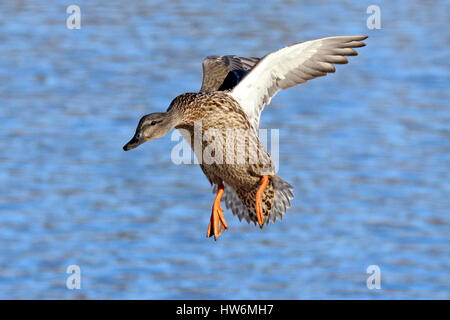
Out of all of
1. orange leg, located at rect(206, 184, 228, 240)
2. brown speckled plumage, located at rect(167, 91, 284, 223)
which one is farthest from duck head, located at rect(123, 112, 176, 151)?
orange leg, located at rect(206, 184, 228, 240)

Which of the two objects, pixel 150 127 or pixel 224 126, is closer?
pixel 150 127

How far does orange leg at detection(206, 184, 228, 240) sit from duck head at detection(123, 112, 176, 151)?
90cm

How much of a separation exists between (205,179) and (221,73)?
10695 millimetres

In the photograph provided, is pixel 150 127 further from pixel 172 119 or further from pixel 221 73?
pixel 221 73

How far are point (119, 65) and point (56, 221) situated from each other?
590 centimetres

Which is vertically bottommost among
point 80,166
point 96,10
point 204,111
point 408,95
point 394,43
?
point 204,111

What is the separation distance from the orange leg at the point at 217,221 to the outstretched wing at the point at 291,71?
0.59m

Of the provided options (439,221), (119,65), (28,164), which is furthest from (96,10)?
(439,221)

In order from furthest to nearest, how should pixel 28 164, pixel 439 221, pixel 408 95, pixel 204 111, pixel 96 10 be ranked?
pixel 96 10, pixel 408 95, pixel 28 164, pixel 439 221, pixel 204 111

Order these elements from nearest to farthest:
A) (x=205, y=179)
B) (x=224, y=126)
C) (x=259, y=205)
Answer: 1. (x=224, y=126)
2. (x=259, y=205)
3. (x=205, y=179)

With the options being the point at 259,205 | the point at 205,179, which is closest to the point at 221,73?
the point at 259,205

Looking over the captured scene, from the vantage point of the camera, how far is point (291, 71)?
8.42 meters

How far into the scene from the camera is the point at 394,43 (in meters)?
24.9
